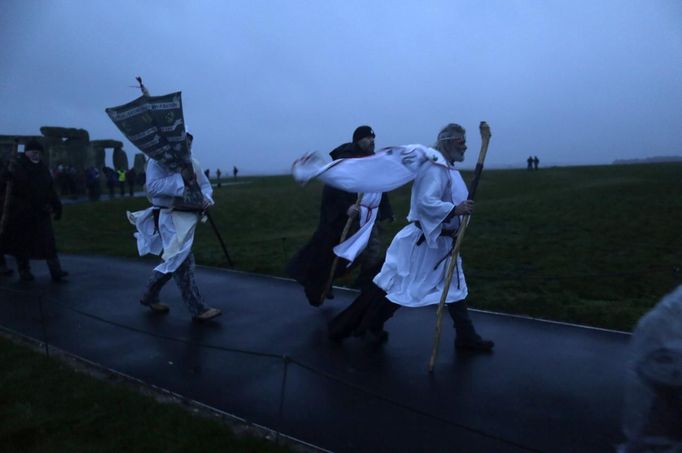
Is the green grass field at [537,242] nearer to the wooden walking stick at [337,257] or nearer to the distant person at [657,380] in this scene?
the wooden walking stick at [337,257]

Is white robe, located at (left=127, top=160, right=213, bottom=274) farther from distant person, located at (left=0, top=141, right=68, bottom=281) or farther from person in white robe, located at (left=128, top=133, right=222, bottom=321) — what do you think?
distant person, located at (left=0, top=141, right=68, bottom=281)

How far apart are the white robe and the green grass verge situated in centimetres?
175

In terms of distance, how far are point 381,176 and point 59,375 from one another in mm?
3103

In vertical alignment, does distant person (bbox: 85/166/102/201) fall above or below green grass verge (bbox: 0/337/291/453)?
above

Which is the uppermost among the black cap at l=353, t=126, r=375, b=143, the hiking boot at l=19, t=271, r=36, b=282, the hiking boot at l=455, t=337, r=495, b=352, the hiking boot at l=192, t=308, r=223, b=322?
the black cap at l=353, t=126, r=375, b=143

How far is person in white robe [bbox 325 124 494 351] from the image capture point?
451 centimetres

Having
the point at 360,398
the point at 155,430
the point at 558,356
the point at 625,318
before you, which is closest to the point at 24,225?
the point at 155,430

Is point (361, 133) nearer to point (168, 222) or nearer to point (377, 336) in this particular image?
point (377, 336)

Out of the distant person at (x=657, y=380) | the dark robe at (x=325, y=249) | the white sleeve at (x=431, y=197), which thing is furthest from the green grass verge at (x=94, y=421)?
the dark robe at (x=325, y=249)

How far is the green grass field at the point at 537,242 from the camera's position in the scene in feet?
22.5

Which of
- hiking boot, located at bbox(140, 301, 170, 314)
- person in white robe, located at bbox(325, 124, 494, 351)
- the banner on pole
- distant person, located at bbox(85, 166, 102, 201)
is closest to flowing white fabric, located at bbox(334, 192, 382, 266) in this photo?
person in white robe, located at bbox(325, 124, 494, 351)

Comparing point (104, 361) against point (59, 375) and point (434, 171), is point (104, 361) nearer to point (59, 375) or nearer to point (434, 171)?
point (59, 375)

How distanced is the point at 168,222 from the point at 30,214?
3.59 metres

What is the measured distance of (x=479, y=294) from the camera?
6.99m
